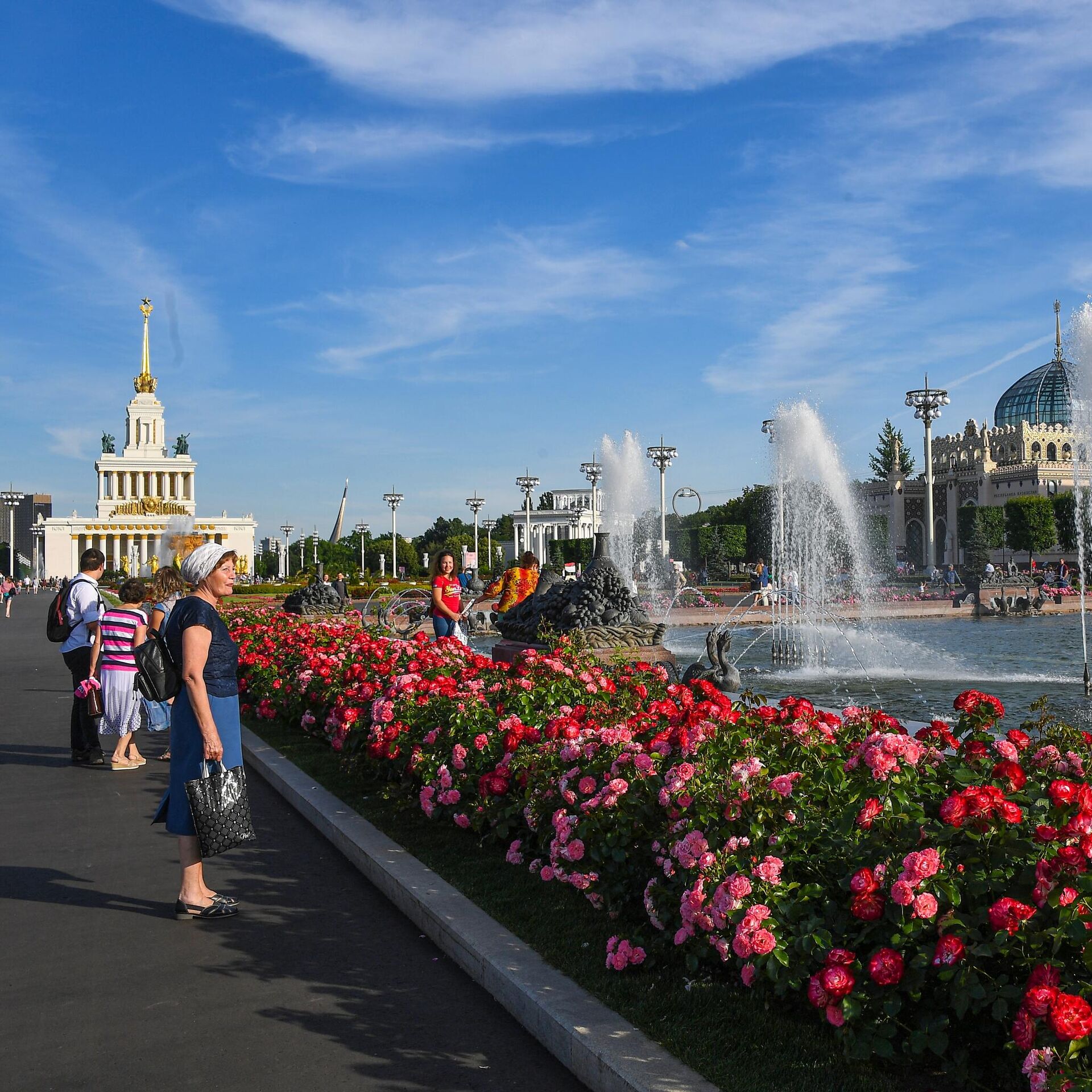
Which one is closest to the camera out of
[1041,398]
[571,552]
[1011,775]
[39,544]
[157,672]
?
[1011,775]

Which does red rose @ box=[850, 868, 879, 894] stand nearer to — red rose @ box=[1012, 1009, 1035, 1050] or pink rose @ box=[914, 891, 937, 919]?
pink rose @ box=[914, 891, 937, 919]

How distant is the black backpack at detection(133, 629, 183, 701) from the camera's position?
5.07 meters

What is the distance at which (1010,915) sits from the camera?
289 centimetres

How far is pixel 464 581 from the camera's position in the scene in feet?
117

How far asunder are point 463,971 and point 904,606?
2915cm

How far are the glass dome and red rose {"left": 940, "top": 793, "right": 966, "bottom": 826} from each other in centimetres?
9270

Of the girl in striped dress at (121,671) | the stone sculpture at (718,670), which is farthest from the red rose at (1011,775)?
the girl in striped dress at (121,671)

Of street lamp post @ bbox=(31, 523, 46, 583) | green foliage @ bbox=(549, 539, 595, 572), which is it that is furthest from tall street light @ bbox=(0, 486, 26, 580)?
green foliage @ bbox=(549, 539, 595, 572)

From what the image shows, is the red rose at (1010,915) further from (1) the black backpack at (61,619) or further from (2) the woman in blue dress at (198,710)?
(1) the black backpack at (61,619)

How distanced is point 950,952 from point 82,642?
8.15 metres

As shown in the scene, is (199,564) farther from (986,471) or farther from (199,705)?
(986,471)

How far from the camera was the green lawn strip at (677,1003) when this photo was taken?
3123mm

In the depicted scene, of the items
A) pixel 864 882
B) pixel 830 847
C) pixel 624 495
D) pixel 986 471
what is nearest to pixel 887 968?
pixel 864 882

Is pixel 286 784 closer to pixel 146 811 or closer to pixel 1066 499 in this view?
pixel 146 811
